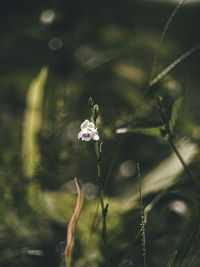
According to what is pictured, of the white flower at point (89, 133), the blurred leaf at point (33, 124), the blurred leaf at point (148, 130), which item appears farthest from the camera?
the blurred leaf at point (33, 124)

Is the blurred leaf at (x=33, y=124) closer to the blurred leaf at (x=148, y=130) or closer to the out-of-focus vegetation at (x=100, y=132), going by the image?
the out-of-focus vegetation at (x=100, y=132)

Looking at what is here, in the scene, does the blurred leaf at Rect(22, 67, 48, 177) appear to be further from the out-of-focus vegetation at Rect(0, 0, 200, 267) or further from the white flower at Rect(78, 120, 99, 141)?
the white flower at Rect(78, 120, 99, 141)

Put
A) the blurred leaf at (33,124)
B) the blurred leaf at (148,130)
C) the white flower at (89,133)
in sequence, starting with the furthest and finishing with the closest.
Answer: the blurred leaf at (33,124) → the blurred leaf at (148,130) → the white flower at (89,133)

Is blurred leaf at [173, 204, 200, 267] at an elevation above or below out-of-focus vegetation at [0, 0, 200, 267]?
below

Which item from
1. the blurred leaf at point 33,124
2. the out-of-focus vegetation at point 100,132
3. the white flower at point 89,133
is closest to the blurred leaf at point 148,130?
the out-of-focus vegetation at point 100,132

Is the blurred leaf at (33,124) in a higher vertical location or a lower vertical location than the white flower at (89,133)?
higher

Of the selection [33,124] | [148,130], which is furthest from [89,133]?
[33,124]

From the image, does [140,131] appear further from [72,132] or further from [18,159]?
[72,132]

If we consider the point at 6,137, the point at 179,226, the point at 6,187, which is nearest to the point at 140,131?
the point at 179,226

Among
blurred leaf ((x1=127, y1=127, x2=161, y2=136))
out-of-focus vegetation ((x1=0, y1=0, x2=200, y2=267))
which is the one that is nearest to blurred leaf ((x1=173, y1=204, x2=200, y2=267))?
out-of-focus vegetation ((x1=0, y1=0, x2=200, y2=267))
